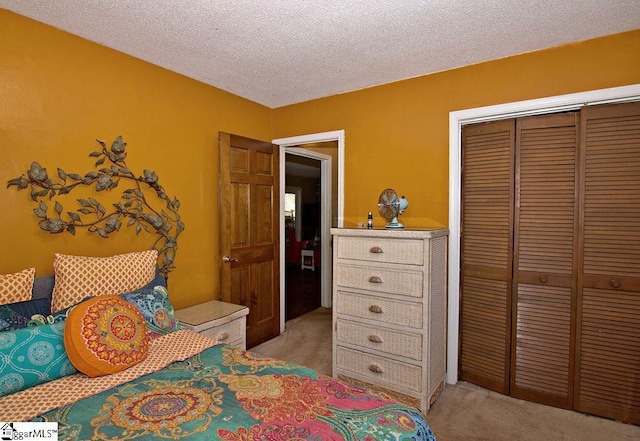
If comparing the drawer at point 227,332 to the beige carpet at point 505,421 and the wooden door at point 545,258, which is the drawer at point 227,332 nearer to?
the beige carpet at point 505,421

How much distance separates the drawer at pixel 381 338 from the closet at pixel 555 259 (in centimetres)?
67

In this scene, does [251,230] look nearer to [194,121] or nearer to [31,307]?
[194,121]

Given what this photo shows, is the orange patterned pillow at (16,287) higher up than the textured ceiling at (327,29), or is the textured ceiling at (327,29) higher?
the textured ceiling at (327,29)

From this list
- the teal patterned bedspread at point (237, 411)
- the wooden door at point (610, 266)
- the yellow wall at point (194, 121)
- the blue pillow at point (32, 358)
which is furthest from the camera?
the wooden door at point (610, 266)

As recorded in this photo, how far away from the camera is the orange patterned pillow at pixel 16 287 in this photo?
166 centimetres

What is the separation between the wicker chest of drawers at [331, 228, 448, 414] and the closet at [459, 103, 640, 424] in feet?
1.12

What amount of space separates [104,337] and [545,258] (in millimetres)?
2751

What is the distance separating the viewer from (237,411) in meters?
1.24

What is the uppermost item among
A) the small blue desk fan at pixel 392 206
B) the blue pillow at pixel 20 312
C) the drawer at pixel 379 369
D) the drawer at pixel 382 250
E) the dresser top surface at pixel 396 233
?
the small blue desk fan at pixel 392 206

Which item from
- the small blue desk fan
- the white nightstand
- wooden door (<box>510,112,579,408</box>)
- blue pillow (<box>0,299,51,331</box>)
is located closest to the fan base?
the small blue desk fan

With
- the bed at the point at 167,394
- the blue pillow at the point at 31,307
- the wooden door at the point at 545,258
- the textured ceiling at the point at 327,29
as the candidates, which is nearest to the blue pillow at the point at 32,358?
the bed at the point at 167,394

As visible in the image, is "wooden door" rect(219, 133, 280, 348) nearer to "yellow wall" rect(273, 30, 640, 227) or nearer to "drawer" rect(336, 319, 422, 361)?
"yellow wall" rect(273, 30, 640, 227)

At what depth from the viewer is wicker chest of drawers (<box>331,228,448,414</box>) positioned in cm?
233

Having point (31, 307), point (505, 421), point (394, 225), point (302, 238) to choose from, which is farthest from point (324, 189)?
point (302, 238)
